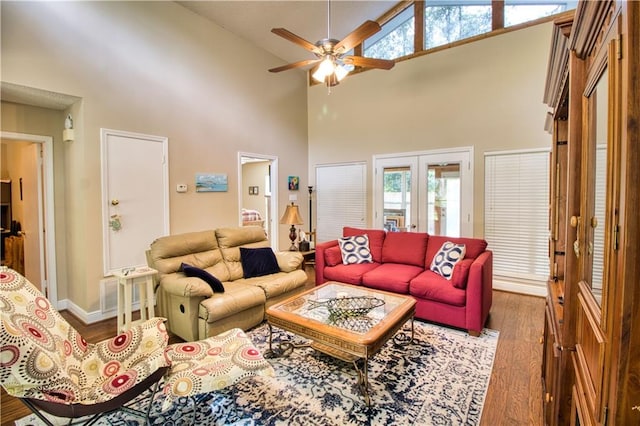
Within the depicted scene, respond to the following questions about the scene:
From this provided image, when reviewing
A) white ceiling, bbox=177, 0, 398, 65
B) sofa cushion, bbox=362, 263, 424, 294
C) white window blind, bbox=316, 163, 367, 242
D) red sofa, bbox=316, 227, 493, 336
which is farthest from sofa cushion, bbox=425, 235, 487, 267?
white ceiling, bbox=177, 0, 398, 65

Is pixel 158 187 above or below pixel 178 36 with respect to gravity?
below

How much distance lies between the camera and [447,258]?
136 inches

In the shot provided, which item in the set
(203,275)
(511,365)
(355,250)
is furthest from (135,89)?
(511,365)

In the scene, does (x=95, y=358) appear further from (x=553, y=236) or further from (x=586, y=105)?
(x=553, y=236)

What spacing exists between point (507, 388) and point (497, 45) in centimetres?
438

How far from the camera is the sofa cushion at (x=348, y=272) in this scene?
374 cm

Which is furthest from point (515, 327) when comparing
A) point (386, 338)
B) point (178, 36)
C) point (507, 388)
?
point (178, 36)

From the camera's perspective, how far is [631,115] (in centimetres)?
66

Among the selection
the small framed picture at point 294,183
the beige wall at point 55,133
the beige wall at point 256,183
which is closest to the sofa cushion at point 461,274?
the small framed picture at point 294,183

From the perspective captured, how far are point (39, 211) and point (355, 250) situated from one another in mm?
3954

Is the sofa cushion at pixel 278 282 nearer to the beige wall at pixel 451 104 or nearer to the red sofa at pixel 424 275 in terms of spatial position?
the red sofa at pixel 424 275

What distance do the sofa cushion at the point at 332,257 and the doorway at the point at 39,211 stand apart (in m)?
3.36

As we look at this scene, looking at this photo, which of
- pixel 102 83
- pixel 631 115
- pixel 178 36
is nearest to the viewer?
pixel 631 115

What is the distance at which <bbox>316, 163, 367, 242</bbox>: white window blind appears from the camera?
586 centimetres
